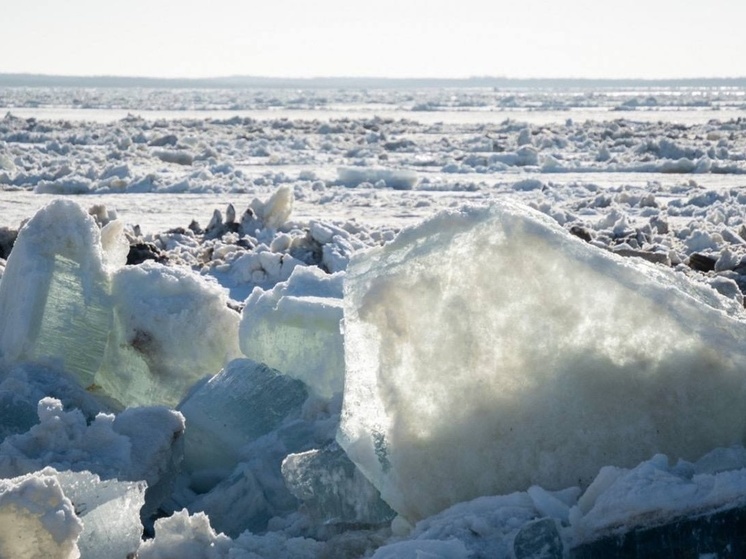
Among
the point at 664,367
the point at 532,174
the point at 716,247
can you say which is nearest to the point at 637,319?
the point at 664,367

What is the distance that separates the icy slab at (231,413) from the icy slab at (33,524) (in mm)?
821

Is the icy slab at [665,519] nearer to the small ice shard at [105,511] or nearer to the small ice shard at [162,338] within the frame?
the small ice shard at [105,511]

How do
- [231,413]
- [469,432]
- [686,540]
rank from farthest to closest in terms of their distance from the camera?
[231,413] < [469,432] < [686,540]

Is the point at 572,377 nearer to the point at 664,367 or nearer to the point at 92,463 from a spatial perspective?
the point at 664,367

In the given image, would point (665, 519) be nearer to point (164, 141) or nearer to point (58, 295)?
point (58, 295)

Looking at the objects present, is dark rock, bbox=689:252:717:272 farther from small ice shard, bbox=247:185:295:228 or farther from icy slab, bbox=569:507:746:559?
icy slab, bbox=569:507:746:559

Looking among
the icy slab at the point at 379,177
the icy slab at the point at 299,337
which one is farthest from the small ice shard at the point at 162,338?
the icy slab at the point at 379,177

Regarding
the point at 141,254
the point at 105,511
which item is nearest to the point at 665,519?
the point at 105,511

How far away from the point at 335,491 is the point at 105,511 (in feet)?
1.63

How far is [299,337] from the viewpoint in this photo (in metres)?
2.64

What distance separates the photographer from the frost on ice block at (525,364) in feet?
6.59

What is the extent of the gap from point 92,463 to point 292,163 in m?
11.5

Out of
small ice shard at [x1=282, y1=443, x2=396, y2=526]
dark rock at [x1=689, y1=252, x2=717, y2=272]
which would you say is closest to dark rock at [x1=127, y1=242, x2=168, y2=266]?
dark rock at [x1=689, y1=252, x2=717, y2=272]

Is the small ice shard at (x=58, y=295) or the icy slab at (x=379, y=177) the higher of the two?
the small ice shard at (x=58, y=295)
